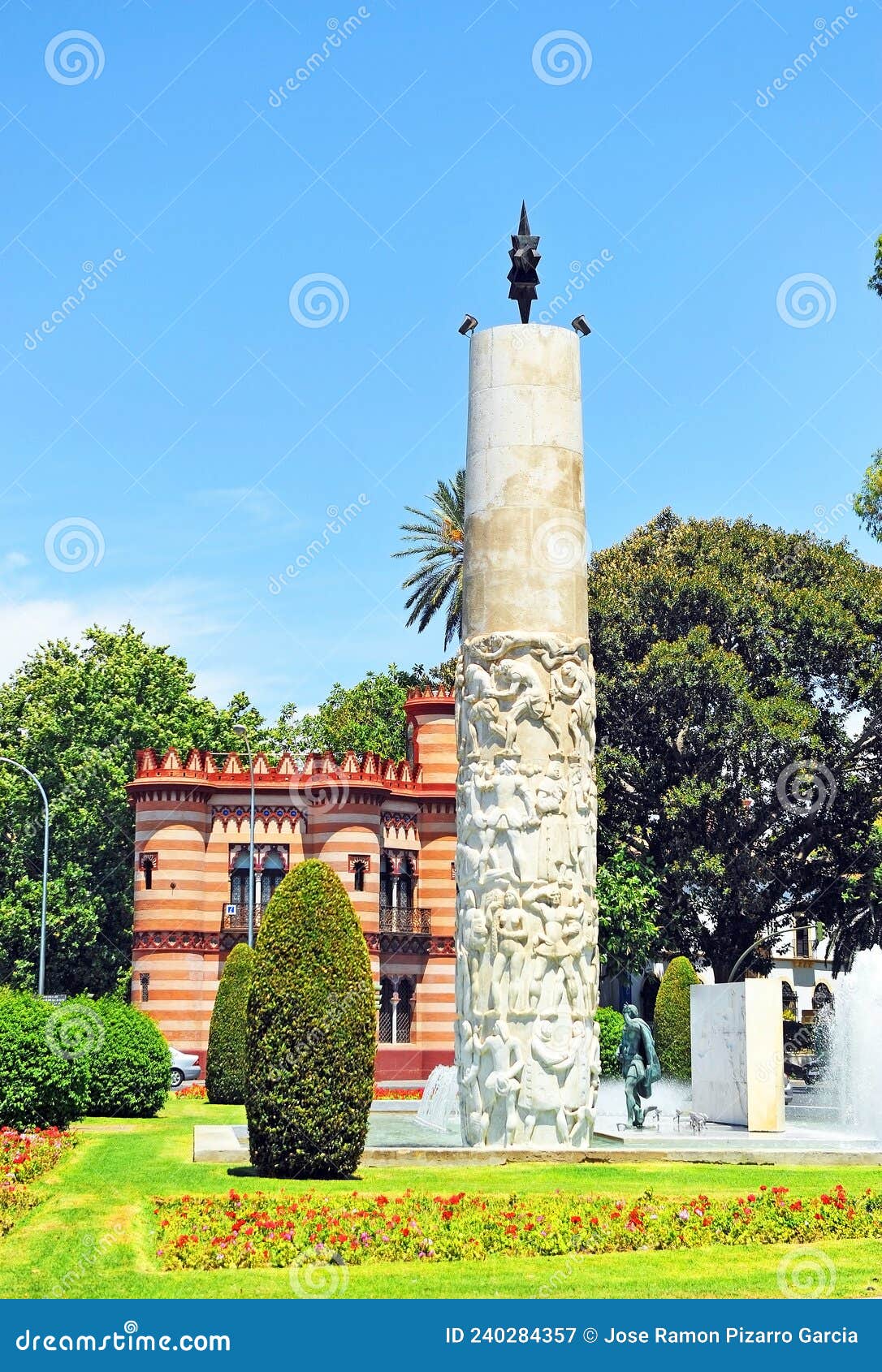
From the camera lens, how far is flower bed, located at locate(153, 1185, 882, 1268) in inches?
539

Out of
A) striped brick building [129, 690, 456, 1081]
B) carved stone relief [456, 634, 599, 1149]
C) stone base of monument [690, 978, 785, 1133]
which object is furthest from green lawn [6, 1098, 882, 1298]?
striped brick building [129, 690, 456, 1081]

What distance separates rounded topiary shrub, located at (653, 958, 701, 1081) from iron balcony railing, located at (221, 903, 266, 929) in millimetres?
16627

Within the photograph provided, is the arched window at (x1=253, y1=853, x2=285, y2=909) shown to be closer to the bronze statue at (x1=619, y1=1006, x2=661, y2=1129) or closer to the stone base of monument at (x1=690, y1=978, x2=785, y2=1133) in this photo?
the stone base of monument at (x1=690, y1=978, x2=785, y2=1133)

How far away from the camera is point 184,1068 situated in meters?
45.0

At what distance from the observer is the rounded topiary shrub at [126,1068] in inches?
1164

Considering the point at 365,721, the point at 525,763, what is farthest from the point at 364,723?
the point at 525,763

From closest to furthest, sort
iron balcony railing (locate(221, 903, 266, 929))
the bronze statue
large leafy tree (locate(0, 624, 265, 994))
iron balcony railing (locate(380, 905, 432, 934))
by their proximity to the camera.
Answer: the bronze statue < iron balcony railing (locate(221, 903, 266, 929)) < iron balcony railing (locate(380, 905, 432, 934)) < large leafy tree (locate(0, 624, 265, 994))

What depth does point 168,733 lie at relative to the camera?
59.1 metres

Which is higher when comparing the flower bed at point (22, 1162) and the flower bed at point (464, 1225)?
the flower bed at point (464, 1225)

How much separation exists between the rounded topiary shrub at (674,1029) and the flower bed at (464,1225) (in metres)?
21.4

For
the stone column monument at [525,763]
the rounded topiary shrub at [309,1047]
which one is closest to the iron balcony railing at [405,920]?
the stone column monument at [525,763]

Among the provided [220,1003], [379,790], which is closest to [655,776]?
[379,790]

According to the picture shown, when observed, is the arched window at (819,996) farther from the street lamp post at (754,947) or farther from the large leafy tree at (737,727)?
the large leafy tree at (737,727)

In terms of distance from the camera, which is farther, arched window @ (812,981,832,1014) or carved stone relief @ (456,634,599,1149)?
arched window @ (812,981,832,1014)
